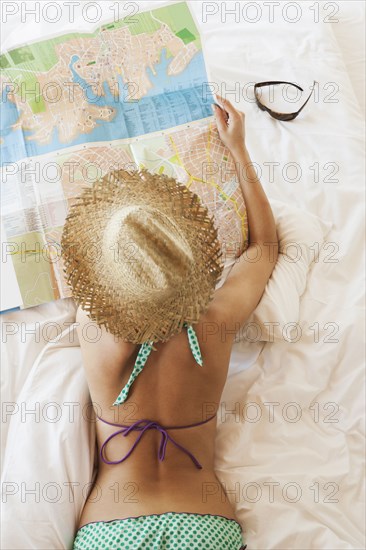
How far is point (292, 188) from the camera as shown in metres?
1.27

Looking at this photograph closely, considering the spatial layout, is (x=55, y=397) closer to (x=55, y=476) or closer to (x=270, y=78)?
(x=55, y=476)

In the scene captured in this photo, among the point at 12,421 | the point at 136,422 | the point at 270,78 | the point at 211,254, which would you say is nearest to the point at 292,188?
the point at 270,78

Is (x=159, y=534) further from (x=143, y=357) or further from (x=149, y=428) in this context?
(x=143, y=357)

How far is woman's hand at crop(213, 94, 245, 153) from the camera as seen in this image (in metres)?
1.16

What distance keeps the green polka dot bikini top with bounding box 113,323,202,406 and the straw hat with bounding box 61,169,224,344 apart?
60 mm

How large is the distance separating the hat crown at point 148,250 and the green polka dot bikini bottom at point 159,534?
1.20 ft

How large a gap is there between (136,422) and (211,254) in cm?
31

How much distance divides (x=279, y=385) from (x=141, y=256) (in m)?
0.52

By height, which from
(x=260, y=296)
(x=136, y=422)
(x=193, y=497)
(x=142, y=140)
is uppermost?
(x=142, y=140)

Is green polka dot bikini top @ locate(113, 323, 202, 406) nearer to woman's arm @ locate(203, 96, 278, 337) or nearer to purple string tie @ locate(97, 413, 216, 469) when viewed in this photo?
purple string tie @ locate(97, 413, 216, 469)

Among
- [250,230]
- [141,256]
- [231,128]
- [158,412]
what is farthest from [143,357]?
[231,128]

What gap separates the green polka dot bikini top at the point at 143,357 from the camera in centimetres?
88

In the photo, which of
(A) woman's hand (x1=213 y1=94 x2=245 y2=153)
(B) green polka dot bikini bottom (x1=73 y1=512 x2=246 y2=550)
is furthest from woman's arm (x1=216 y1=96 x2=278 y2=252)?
(B) green polka dot bikini bottom (x1=73 y1=512 x2=246 y2=550)

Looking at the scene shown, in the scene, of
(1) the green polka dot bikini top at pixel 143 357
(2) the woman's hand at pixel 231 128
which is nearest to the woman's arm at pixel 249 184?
(2) the woman's hand at pixel 231 128
